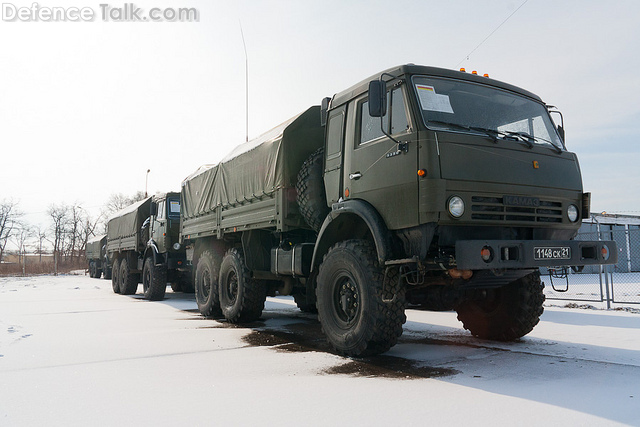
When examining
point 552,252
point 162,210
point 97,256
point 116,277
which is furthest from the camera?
point 97,256

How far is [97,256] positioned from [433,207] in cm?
3309

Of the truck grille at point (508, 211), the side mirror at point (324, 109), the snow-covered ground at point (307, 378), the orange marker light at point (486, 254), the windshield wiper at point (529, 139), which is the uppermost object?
the side mirror at point (324, 109)

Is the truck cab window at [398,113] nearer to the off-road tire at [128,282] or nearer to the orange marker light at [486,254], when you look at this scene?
the orange marker light at [486,254]

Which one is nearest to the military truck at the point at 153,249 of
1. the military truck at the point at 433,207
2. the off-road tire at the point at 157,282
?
the off-road tire at the point at 157,282

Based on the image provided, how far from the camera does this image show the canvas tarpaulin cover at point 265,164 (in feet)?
23.6

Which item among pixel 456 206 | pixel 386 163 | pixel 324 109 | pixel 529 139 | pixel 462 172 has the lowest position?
pixel 456 206

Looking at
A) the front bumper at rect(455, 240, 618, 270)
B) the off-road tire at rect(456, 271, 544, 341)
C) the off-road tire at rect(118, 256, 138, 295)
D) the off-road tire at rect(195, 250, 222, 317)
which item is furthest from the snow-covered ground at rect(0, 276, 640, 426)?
the off-road tire at rect(118, 256, 138, 295)

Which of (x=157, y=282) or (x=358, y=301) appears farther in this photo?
(x=157, y=282)

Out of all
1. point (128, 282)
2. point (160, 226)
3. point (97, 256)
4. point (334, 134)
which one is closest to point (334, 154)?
point (334, 134)

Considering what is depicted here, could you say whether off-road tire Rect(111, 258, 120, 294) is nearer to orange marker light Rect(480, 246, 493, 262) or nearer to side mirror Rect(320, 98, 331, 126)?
side mirror Rect(320, 98, 331, 126)

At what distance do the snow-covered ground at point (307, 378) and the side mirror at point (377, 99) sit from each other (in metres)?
2.56

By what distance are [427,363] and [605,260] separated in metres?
→ 2.21

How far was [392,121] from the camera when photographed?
5.23 metres

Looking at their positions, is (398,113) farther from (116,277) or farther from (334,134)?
(116,277)
